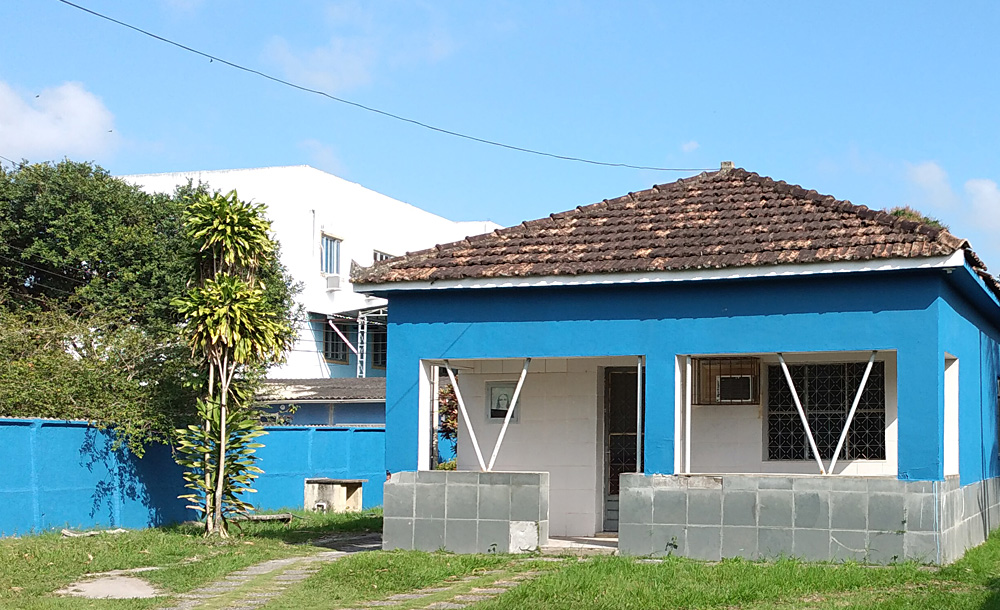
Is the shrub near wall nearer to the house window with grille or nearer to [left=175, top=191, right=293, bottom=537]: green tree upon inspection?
[left=175, top=191, right=293, bottom=537]: green tree

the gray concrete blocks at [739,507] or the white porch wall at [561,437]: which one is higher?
the white porch wall at [561,437]

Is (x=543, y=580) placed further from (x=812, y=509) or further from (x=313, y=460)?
(x=313, y=460)

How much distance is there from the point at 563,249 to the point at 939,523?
5296 millimetres

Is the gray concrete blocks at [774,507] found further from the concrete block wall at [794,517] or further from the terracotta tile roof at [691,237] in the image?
the terracotta tile roof at [691,237]

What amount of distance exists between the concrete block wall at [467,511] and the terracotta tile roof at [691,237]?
2.43 m

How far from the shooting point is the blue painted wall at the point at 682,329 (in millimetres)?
12477

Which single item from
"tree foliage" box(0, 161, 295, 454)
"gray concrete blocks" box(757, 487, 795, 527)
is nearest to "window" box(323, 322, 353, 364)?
"tree foliage" box(0, 161, 295, 454)

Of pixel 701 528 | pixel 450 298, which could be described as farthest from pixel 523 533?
pixel 450 298

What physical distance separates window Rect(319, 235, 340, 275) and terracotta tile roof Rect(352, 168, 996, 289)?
2787cm

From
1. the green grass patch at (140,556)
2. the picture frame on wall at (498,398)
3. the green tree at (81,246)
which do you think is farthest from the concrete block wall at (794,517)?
the green tree at (81,246)

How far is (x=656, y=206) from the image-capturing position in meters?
15.3

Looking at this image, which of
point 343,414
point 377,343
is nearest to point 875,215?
point 343,414

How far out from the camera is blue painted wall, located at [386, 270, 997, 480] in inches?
491

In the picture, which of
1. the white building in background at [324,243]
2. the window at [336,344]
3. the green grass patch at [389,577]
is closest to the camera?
the green grass patch at [389,577]
